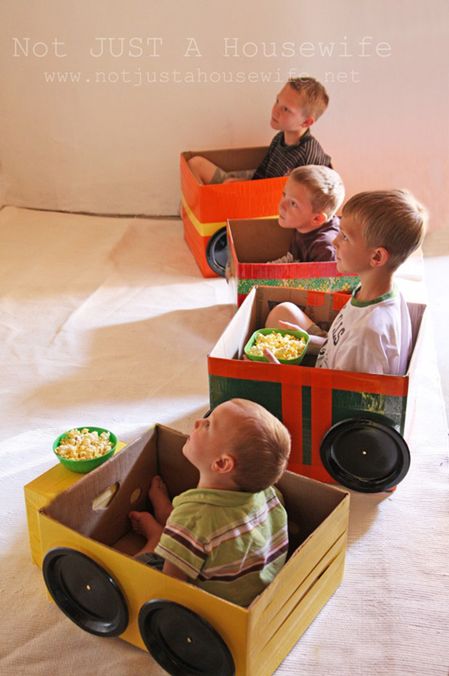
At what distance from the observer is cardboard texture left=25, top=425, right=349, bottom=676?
1.12 m

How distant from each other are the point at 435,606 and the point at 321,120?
2.02m

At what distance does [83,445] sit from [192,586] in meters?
0.45

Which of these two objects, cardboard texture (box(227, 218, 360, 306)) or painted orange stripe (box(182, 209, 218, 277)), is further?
painted orange stripe (box(182, 209, 218, 277))

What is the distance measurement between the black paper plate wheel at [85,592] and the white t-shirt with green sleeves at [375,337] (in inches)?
26.6

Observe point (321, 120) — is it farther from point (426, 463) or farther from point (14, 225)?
point (426, 463)

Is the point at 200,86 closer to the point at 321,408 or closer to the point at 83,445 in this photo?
the point at 321,408

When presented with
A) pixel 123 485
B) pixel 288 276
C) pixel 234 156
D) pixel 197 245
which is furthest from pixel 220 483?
pixel 234 156

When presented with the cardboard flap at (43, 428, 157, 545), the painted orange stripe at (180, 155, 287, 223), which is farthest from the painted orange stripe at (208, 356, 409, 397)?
the painted orange stripe at (180, 155, 287, 223)

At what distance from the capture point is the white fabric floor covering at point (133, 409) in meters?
1.31

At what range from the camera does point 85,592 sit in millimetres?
1296

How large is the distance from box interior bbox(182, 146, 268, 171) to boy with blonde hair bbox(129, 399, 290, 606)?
180 centimetres

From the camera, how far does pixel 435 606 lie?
4.57 ft

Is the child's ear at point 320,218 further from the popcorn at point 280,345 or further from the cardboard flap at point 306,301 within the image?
the popcorn at point 280,345

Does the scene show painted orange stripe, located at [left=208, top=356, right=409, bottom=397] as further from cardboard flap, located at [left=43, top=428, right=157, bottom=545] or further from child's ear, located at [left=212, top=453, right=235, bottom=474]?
child's ear, located at [left=212, top=453, right=235, bottom=474]
